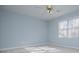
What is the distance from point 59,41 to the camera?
2020mm

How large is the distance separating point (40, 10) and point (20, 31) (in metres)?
0.55

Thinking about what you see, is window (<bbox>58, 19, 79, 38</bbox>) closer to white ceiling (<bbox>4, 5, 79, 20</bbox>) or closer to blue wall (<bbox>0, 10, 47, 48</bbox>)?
white ceiling (<bbox>4, 5, 79, 20</bbox>)

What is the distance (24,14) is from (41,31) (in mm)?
455

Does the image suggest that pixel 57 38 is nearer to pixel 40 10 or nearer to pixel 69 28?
pixel 69 28

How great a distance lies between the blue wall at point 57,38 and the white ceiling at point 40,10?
78 mm

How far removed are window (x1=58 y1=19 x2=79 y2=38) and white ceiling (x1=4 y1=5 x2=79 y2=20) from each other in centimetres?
19

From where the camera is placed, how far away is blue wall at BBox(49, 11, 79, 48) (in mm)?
1962

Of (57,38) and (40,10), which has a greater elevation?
(40,10)

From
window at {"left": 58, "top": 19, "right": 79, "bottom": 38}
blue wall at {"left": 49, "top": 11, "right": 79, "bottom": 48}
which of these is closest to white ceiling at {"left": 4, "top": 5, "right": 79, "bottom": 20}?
blue wall at {"left": 49, "top": 11, "right": 79, "bottom": 48}

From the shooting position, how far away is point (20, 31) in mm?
2021

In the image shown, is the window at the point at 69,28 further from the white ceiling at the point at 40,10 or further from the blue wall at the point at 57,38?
the white ceiling at the point at 40,10

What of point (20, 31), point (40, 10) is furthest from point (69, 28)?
point (20, 31)
